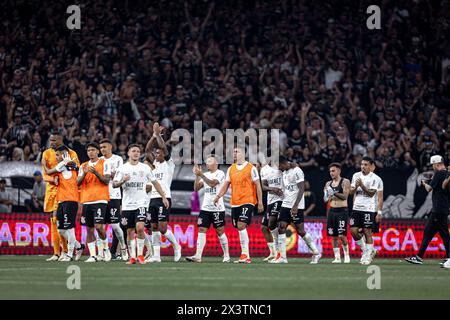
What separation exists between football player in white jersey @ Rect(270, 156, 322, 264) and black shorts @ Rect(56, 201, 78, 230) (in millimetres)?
4649

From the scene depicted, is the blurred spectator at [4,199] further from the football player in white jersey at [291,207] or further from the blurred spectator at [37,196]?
the football player in white jersey at [291,207]

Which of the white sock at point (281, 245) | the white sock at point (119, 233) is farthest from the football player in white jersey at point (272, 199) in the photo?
the white sock at point (119, 233)

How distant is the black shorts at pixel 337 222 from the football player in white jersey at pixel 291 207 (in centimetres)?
53

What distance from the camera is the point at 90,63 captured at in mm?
29656

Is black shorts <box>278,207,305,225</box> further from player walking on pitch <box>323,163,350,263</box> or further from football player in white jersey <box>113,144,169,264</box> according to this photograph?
football player in white jersey <box>113,144,169,264</box>

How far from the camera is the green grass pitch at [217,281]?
12.3 m


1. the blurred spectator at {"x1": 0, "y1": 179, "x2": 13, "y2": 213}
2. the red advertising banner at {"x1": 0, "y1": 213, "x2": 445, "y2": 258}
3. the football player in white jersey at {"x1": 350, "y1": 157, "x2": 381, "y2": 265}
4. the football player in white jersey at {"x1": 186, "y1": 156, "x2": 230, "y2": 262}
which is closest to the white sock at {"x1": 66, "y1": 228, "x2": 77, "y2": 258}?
the football player in white jersey at {"x1": 186, "y1": 156, "x2": 230, "y2": 262}

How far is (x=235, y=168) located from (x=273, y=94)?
8.82 metres

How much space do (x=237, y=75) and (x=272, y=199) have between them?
9402 millimetres

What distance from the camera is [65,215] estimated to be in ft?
64.5

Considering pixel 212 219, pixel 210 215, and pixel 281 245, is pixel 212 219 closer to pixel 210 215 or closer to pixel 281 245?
pixel 210 215

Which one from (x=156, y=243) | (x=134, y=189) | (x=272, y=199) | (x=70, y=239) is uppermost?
(x=134, y=189)

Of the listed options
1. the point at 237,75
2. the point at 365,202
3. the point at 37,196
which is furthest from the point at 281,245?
the point at 237,75

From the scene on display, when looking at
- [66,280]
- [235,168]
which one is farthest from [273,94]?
[66,280]
